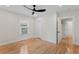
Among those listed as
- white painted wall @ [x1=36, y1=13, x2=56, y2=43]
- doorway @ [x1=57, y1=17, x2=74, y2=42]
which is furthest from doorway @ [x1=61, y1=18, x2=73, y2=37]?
white painted wall @ [x1=36, y1=13, x2=56, y2=43]

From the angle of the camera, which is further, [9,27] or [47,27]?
[47,27]

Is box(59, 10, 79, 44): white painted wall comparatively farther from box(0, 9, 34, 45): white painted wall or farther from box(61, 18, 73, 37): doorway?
box(0, 9, 34, 45): white painted wall

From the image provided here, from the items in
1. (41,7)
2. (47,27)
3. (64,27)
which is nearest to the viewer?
(41,7)

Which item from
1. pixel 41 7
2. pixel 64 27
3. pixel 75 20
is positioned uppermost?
pixel 41 7

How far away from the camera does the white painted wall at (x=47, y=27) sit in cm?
190

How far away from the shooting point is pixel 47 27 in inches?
79.2

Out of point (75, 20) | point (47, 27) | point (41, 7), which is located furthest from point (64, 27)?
point (41, 7)

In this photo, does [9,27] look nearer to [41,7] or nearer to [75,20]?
[41,7]

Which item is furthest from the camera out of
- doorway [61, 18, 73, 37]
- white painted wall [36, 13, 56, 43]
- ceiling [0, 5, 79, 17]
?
white painted wall [36, 13, 56, 43]

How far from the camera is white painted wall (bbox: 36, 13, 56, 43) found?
1.90m

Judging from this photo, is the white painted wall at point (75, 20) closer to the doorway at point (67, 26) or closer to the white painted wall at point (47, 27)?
the doorway at point (67, 26)

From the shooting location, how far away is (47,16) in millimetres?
1896
